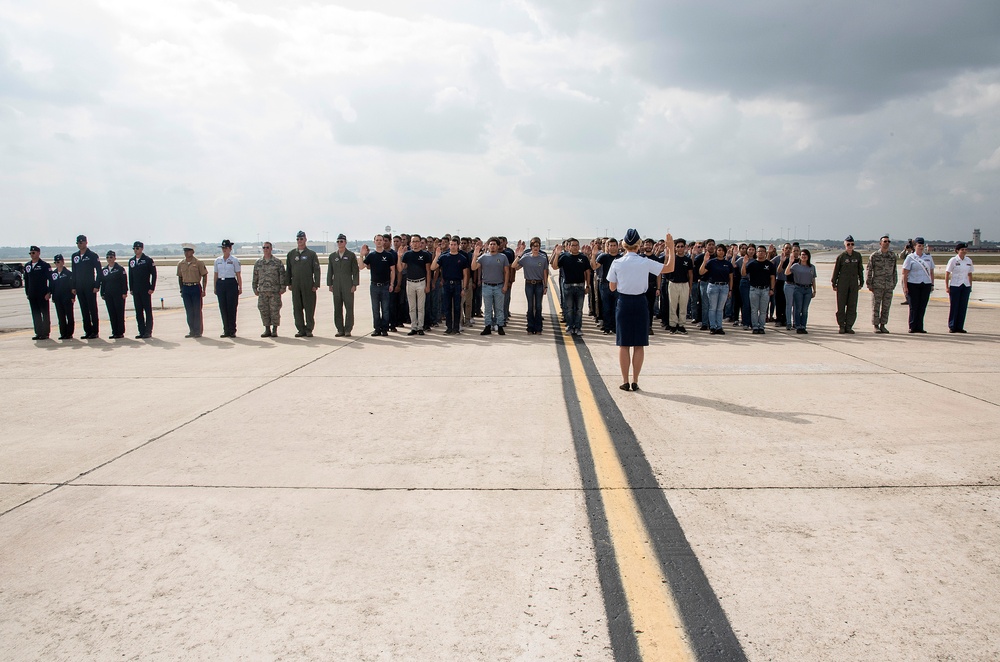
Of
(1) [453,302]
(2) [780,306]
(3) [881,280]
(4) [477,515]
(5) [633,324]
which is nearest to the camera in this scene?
(4) [477,515]

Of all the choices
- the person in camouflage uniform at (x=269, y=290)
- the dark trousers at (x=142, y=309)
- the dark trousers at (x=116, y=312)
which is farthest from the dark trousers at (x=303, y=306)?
the dark trousers at (x=116, y=312)

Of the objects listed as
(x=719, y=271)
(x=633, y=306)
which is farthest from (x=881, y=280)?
(x=633, y=306)

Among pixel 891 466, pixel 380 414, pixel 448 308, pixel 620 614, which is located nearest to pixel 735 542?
pixel 620 614

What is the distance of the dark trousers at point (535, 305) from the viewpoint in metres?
13.4

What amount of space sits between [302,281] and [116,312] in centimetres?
356

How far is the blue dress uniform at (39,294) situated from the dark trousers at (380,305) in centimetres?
608

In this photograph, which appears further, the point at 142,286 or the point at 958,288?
the point at 142,286

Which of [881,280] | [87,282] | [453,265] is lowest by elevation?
[881,280]

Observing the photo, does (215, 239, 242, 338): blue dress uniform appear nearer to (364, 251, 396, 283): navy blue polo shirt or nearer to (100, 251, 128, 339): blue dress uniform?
(100, 251, 128, 339): blue dress uniform

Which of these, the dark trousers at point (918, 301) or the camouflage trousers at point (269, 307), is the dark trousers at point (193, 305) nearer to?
the camouflage trousers at point (269, 307)

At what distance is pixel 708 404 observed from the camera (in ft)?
23.1

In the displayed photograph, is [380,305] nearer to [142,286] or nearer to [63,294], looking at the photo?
[142,286]

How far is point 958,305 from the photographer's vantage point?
1302 centimetres

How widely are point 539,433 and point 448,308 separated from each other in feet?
25.8
